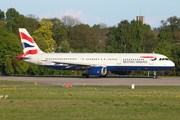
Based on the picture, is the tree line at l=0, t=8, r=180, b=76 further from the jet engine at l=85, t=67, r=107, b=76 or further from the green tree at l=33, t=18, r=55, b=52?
the jet engine at l=85, t=67, r=107, b=76

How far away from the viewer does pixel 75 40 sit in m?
139

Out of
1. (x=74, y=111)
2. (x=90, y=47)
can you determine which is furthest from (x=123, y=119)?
(x=90, y=47)

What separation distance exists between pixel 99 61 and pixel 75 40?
244 ft

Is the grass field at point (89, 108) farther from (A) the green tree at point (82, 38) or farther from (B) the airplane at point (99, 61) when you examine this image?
(A) the green tree at point (82, 38)

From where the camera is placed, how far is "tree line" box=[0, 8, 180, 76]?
8431 centimetres

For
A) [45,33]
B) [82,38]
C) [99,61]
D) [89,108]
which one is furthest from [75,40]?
[89,108]

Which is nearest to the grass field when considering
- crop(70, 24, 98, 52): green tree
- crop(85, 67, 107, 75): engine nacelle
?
crop(85, 67, 107, 75): engine nacelle

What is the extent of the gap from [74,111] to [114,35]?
329ft

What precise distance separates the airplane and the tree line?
51.2ft

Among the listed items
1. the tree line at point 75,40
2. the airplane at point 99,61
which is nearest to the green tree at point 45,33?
the tree line at point 75,40

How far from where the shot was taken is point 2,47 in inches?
3418

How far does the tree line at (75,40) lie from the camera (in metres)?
84.3

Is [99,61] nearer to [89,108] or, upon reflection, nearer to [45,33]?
[89,108]

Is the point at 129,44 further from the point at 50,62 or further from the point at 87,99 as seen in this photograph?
the point at 87,99
